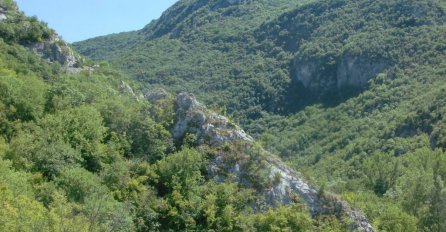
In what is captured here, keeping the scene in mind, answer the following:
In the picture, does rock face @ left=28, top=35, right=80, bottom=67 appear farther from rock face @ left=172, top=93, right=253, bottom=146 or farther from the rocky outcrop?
rock face @ left=172, top=93, right=253, bottom=146

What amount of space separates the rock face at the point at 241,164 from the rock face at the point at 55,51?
63.5ft

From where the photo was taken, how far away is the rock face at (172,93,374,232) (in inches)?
2057

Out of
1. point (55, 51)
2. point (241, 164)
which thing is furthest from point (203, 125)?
point (55, 51)

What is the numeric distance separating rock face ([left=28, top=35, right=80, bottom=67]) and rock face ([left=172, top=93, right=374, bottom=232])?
1935 cm

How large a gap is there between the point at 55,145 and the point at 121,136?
30.6 feet

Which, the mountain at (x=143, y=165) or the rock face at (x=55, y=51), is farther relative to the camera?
the rock face at (x=55, y=51)

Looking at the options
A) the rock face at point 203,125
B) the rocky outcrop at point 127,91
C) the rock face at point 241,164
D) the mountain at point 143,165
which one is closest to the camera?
the mountain at point 143,165

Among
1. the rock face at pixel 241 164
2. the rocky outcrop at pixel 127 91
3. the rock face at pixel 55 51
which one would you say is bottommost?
the rock face at pixel 241 164

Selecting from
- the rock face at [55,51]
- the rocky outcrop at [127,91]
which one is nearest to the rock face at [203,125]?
the rocky outcrop at [127,91]

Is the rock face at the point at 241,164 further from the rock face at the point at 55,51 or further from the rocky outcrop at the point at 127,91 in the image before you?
the rock face at the point at 55,51

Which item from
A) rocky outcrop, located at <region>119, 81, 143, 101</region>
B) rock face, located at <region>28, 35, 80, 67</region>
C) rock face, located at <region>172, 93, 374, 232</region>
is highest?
rock face, located at <region>28, 35, 80, 67</region>

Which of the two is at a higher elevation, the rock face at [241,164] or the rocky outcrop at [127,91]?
the rocky outcrop at [127,91]

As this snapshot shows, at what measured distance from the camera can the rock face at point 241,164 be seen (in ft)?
171

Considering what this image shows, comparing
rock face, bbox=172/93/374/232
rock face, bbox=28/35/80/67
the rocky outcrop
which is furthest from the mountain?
the rocky outcrop
